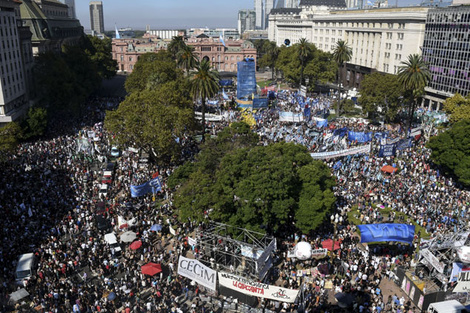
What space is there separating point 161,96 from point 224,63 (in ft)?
323

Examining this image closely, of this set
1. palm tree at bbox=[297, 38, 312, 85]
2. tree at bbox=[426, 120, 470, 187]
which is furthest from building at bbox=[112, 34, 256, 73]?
tree at bbox=[426, 120, 470, 187]

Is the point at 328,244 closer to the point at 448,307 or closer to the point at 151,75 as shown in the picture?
the point at 448,307

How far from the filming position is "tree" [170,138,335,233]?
31.6 m

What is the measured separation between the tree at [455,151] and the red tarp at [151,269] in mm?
34221

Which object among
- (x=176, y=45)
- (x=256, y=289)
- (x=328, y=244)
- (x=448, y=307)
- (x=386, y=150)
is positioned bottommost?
(x=448, y=307)

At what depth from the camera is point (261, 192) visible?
31422 mm

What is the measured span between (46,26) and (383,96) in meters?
73.3

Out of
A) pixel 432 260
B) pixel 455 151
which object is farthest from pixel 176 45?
pixel 432 260

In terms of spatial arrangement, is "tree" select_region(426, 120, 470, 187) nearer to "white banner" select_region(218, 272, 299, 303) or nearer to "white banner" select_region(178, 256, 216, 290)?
"white banner" select_region(218, 272, 299, 303)

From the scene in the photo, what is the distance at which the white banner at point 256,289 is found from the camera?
84.4 ft

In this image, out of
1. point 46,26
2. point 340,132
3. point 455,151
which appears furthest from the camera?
point 46,26

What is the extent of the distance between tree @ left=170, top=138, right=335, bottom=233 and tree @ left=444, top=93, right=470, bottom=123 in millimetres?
33690

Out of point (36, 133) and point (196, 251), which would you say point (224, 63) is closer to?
point (36, 133)

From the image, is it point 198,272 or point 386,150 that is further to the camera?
point 386,150
